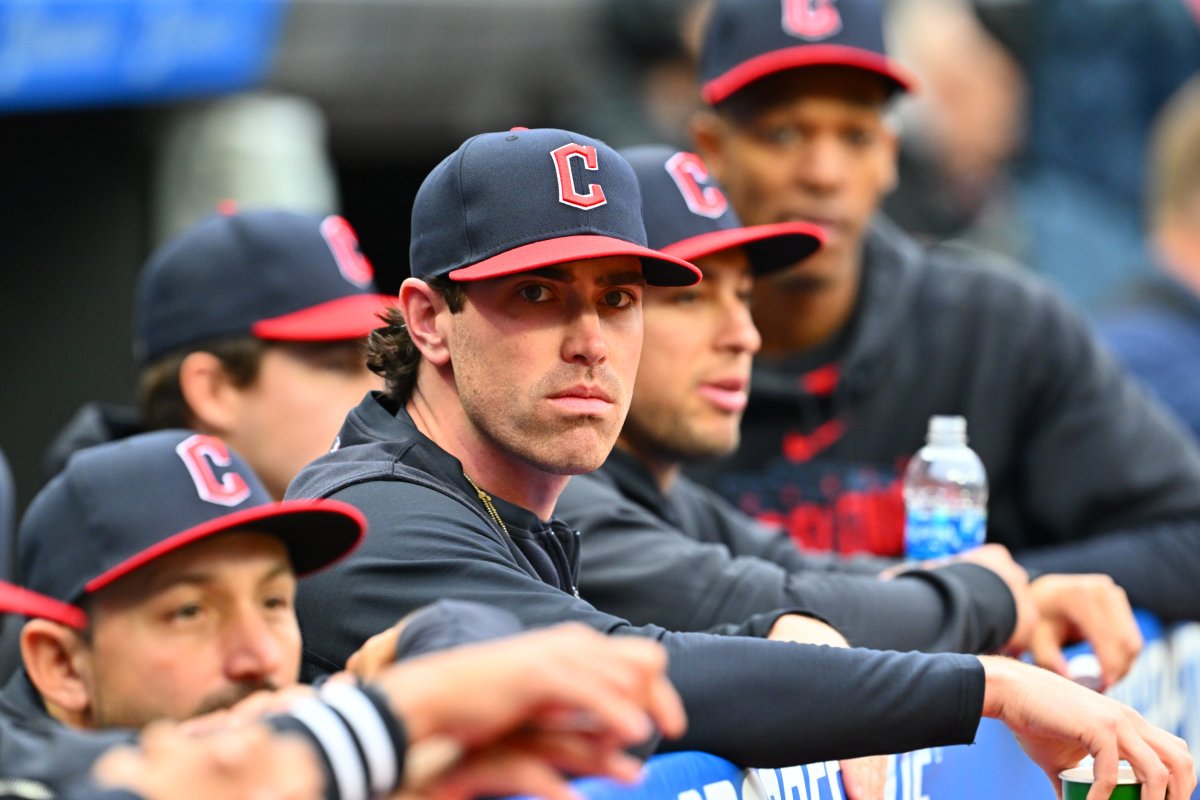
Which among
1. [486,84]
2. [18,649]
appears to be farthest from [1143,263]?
[18,649]

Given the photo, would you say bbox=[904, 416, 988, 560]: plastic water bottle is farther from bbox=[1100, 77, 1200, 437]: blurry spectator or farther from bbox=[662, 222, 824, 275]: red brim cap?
bbox=[1100, 77, 1200, 437]: blurry spectator

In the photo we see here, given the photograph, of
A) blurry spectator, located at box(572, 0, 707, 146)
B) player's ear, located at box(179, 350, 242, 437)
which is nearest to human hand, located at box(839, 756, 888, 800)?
player's ear, located at box(179, 350, 242, 437)

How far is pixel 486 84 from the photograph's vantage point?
10742mm

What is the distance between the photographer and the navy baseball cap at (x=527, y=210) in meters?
3.46

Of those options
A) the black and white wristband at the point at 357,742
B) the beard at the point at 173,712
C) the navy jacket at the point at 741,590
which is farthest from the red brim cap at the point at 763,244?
the black and white wristband at the point at 357,742

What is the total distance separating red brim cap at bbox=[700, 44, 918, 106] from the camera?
5.70 m

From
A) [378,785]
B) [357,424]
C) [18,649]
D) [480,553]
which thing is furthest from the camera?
[18,649]

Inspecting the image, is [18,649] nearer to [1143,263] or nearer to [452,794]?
[452,794]

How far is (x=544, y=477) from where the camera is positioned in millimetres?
3682

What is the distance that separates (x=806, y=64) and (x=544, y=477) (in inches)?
94.3

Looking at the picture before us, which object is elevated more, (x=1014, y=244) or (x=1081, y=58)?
(x=1081, y=58)

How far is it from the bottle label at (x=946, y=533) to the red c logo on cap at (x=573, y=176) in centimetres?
189

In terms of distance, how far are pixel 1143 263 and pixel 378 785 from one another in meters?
8.36

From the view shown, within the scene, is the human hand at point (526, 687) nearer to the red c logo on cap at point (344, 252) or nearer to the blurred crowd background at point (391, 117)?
the red c logo on cap at point (344, 252)
